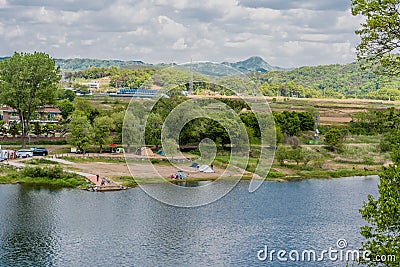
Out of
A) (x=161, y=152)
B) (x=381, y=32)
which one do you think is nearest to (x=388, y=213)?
(x=381, y=32)

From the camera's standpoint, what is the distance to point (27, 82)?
33312 millimetres

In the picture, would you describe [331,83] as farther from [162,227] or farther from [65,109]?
[162,227]

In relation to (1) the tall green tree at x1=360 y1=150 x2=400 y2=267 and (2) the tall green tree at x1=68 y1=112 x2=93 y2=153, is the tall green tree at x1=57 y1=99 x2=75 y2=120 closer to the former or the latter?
(2) the tall green tree at x1=68 y1=112 x2=93 y2=153

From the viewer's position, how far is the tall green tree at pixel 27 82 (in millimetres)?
32750

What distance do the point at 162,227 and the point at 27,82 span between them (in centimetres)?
1833

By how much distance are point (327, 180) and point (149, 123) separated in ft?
32.2

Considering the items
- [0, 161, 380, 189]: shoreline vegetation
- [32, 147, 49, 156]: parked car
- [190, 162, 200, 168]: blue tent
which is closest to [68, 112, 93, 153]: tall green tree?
[32, 147, 49, 156]: parked car

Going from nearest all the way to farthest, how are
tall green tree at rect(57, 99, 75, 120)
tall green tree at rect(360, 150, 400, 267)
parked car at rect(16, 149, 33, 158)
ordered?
1. tall green tree at rect(360, 150, 400, 267)
2. parked car at rect(16, 149, 33, 158)
3. tall green tree at rect(57, 99, 75, 120)

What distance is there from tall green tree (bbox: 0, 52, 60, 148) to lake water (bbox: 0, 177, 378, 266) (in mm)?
9189

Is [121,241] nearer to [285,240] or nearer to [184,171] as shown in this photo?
[285,240]

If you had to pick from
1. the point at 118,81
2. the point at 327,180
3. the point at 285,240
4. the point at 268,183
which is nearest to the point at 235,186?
the point at 268,183

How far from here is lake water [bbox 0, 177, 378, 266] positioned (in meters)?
15.5

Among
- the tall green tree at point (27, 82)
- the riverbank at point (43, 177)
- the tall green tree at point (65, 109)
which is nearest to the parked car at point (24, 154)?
the tall green tree at point (27, 82)

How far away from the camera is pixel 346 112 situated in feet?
177
